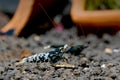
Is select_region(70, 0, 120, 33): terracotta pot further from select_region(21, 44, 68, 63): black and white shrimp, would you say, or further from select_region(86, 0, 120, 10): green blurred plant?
select_region(21, 44, 68, 63): black and white shrimp

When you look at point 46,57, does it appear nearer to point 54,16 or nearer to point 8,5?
point 54,16

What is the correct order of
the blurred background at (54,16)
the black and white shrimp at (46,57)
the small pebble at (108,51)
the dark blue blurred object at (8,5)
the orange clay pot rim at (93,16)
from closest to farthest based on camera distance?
1. the black and white shrimp at (46,57)
2. the small pebble at (108,51)
3. the orange clay pot rim at (93,16)
4. the blurred background at (54,16)
5. the dark blue blurred object at (8,5)

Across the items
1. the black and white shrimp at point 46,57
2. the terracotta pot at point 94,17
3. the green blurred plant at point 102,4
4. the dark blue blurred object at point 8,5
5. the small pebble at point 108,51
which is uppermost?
the dark blue blurred object at point 8,5

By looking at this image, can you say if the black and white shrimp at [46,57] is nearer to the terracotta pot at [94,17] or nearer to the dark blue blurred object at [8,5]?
the terracotta pot at [94,17]

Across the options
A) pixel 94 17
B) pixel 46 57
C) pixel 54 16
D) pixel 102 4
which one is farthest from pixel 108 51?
pixel 54 16

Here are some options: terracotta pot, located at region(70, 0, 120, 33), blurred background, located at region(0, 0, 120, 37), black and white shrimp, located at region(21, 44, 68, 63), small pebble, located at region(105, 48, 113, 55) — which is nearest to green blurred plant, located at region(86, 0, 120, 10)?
blurred background, located at region(0, 0, 120, 37)

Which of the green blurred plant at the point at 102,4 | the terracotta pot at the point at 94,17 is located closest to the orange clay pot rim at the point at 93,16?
the terracotta pot at the point at 94,17
